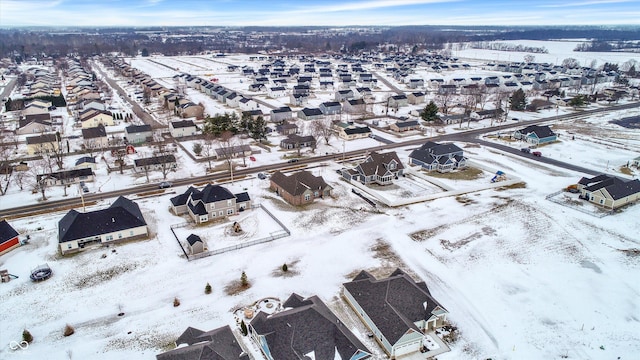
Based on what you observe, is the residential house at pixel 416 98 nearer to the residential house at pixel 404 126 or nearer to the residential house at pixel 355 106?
the residential house at pixel 355 106

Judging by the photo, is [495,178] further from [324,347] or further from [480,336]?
[324,347]

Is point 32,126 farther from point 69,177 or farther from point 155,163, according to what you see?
point 155,163

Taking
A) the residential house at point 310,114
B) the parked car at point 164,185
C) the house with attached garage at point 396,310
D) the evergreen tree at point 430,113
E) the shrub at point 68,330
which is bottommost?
the shrub at point 68,330

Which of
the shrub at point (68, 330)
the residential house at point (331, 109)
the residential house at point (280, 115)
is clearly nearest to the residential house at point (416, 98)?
the residential house at point (331, 109)

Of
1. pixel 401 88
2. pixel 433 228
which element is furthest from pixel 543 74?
pixel 433 228

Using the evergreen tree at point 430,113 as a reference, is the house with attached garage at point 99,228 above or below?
below

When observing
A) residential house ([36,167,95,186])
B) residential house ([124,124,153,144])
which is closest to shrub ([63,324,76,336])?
residential house ([36,167,95,186])

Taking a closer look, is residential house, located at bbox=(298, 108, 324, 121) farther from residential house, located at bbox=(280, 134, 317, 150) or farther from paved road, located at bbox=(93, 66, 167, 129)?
paved road, located at bbox=(93, 66, 167, 129)
